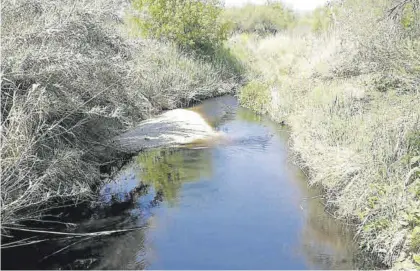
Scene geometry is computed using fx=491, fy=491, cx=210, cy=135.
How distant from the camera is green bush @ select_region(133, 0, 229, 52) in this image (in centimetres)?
2194

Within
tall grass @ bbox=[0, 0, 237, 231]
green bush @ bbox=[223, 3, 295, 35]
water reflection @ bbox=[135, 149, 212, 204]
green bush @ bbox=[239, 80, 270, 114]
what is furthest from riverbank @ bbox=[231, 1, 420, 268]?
green bush @ bbox=[223, 3, 295, 35]

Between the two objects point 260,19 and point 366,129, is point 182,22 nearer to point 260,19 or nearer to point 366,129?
point 366,129

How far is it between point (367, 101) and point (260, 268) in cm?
662

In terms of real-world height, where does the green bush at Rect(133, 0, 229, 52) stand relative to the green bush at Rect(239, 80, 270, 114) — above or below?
above

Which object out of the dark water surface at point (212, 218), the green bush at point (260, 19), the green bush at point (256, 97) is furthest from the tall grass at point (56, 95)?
the green bush at point (260, 19)

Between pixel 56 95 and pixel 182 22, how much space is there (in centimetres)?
1443

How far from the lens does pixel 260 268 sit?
7082 mm

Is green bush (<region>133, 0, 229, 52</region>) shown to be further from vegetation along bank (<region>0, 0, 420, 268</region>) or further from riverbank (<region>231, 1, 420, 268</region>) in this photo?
riverbank (<region>231, 1, 420, 268</region>)

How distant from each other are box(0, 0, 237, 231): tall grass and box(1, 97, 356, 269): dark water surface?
2.92ft

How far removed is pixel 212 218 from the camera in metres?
8.77

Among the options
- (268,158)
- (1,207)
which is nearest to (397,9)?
(268,158)

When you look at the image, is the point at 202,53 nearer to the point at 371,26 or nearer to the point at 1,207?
the point at 371,26

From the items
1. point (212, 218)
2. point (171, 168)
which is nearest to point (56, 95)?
point (171, 168)

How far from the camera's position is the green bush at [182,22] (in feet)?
72.0
